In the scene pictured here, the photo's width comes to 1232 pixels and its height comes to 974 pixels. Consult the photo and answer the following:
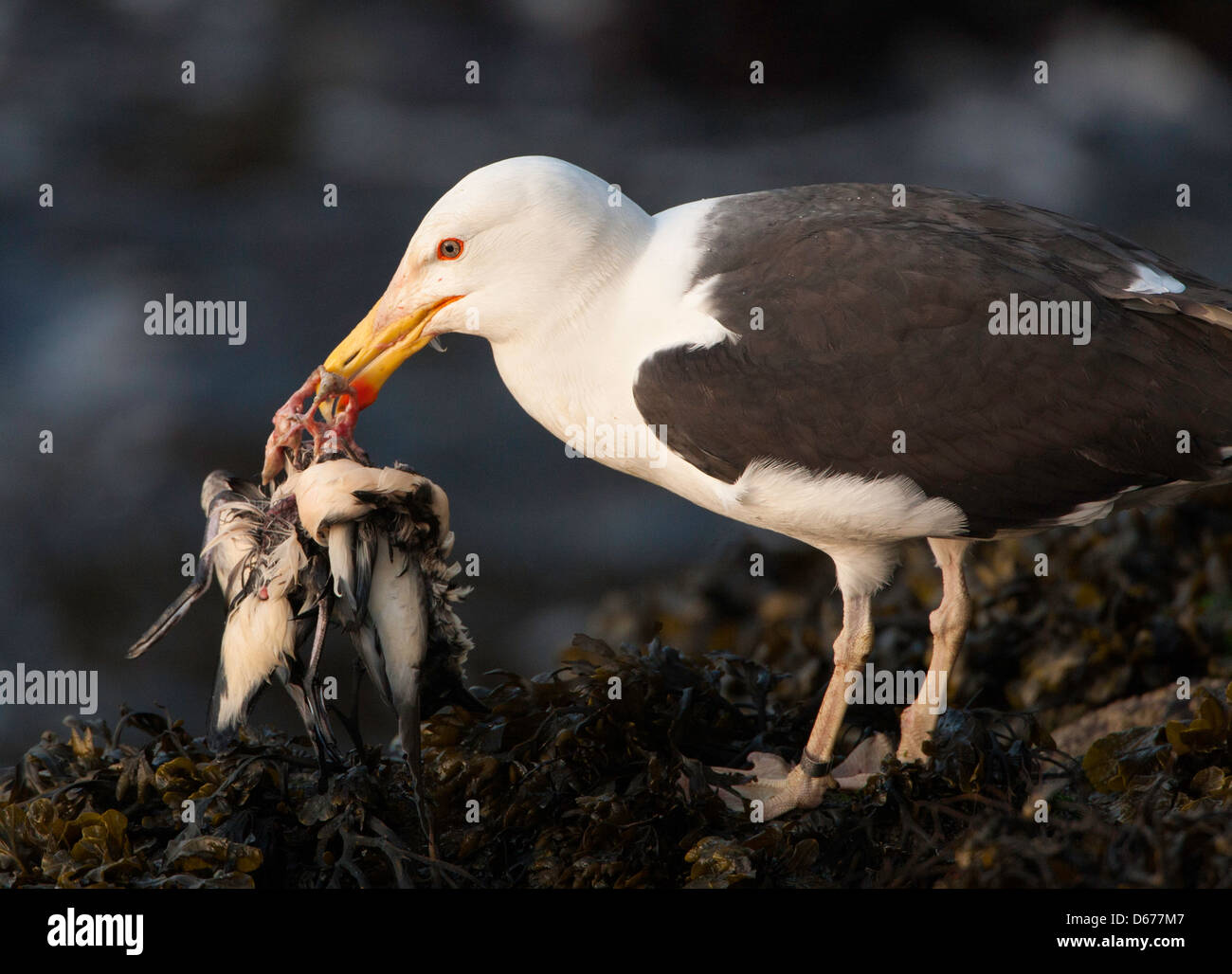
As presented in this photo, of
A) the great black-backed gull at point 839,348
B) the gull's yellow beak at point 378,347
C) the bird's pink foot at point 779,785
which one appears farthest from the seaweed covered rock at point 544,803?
the gull's yellow beak at point 378,347

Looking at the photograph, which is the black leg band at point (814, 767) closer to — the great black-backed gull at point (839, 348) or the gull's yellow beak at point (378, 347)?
the great black-backed gull at point (839, 348)

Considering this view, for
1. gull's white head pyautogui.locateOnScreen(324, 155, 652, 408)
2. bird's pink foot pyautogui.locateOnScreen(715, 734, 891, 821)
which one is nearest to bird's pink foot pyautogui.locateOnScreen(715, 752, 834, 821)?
bird's pink foot pyautogui.locateOnScreen(715, 734, 891, 821)

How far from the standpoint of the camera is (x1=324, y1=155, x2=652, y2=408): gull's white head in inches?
145

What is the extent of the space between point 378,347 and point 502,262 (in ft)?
1.44

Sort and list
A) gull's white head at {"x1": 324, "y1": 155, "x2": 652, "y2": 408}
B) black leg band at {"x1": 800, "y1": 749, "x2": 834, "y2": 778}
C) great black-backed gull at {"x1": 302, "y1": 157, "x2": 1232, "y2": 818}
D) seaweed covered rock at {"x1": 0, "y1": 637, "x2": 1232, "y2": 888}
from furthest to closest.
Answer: black leg band at {"x1": 800, "y1": 749, "x2": 834, "y2": 778} → gull's white head at {"x1": 324, "y1": 155, "x2": 652, "y2": 408} → great black-backed gull at {"x1": 302, "y1": 157, "x2": 1232, "y2": 818} → seaweed covered rock at {"x1": 0, "y1": 637, "x2": 1232, "y2": 888}

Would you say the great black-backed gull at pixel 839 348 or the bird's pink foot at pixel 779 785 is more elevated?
the great black-backed gull at pixel 839 348

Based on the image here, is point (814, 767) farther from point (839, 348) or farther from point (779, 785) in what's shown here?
point (839, 348)

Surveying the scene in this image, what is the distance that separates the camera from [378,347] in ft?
12.3

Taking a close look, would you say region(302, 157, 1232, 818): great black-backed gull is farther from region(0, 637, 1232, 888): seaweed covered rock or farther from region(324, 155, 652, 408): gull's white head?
region(0, 637, 1232, 888): seaweed covered rock

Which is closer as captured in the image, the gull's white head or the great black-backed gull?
the great black-backed gull

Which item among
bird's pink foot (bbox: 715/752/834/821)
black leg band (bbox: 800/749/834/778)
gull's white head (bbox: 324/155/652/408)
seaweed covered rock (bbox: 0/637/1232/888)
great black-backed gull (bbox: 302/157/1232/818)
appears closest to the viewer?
seaweed covered rock (bbox: 0/637/1232/888)

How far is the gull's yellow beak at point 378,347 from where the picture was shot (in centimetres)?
373

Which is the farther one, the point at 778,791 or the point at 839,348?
the point at 778,791

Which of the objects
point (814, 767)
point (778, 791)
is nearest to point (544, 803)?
point (778, 791)
